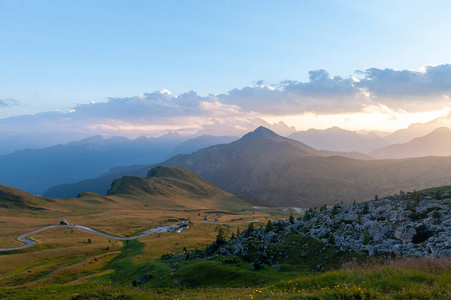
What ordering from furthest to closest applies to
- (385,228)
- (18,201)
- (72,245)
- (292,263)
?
(18,201)
(72,245)
(385,228)
(292,263)

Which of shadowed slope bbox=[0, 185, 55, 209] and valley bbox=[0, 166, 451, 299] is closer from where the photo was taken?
valley bbox=[0, 166, 451, 299]

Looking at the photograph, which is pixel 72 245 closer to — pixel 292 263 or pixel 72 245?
pixel 72 245

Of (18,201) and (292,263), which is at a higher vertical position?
(292,263)

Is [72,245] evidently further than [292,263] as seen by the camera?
Yes

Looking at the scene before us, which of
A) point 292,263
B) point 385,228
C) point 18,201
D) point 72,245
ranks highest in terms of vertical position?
point 385,228

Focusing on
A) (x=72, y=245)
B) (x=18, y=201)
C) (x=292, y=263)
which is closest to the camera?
(x=292, y=263)

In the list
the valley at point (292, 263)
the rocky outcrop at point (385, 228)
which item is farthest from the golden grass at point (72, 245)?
the rocky outcrop at point (385, 228)

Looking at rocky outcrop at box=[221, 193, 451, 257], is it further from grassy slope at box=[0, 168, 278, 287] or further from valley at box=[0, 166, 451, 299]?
grassy slope at box=[0, 168, 278, 287]

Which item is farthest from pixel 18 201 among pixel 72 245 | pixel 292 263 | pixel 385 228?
pixel 385 228

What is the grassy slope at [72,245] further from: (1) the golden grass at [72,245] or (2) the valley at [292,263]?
(2) the valley at [292,263]

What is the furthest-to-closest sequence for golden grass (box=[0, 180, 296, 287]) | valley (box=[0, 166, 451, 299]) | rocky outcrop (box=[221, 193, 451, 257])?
golden grass (box=[0, 180, 296, 287]), rocky outcrop (box=[221, 193, 451, 257]), valley (box=[0, 166, 451, 299])

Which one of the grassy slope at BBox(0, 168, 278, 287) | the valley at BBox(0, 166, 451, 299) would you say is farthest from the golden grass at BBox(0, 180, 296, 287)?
the valley at BBox(0, 166, 451, 299)

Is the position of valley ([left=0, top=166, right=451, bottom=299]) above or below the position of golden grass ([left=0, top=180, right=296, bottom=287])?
above

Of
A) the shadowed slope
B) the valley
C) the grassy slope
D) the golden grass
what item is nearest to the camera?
the valley
